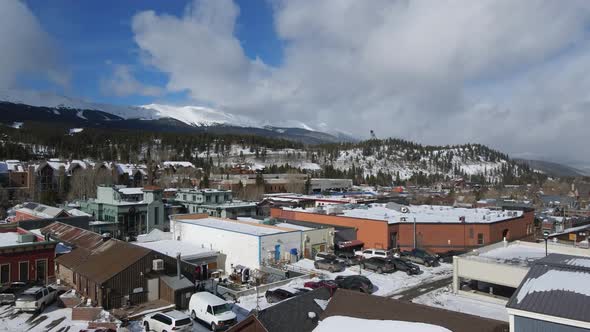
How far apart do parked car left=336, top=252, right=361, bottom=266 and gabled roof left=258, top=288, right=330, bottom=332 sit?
1587 cm

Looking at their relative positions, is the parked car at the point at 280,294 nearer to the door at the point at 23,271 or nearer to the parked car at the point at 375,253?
the parked car at the point at 375,253

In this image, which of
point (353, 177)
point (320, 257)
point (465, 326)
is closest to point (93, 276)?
point (320, 257)

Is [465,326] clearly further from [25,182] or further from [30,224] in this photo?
[25,182]

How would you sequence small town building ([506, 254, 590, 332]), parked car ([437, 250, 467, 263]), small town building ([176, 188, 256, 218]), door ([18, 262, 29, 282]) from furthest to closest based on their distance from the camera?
small town building ([176, 188, 256, 218]) → parked car ([437, 250, 467, 263]) → door ([18, 262, 29, 282]) → small town building ([506, 254, 590, 332])

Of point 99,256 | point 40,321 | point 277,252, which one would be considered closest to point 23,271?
point 99,256

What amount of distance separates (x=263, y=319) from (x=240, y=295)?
10.4 meters

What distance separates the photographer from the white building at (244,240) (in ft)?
92.6

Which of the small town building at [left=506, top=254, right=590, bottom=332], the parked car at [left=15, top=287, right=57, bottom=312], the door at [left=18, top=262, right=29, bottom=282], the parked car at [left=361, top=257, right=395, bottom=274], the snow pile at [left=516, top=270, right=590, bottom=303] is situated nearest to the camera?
the small town building at [left=506, top=254, right=590, bottom=332]

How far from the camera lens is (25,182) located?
78500mm

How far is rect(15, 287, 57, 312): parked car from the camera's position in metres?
18.4

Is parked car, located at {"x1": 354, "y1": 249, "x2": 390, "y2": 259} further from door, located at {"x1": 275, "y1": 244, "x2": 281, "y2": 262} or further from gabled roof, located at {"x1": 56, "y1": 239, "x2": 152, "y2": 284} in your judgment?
gabled roof, located at {"x1": 56, "y1": 239, "x2": 152, "y2": 284}

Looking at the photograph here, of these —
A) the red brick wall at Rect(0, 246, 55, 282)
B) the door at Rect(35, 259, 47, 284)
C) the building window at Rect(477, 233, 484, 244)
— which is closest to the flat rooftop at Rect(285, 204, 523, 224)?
the building window at Rect(477, 233, 484, 244)

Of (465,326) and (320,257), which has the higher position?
(465,326)

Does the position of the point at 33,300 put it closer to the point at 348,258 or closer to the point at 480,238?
the point at 348,258
